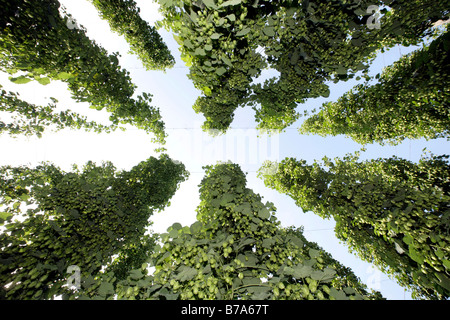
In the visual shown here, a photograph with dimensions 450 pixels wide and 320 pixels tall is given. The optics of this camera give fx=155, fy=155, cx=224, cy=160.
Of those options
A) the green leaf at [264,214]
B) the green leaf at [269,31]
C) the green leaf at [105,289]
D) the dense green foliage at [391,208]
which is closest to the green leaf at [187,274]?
the green leaf at [105,289]

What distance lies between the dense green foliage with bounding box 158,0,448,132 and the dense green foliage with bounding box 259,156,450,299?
3686 mm

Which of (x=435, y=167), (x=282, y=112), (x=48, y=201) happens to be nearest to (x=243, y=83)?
(x=282, y=112)

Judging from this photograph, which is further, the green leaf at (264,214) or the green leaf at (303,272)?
the green leaf at (264,214)

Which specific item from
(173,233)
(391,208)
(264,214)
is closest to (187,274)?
(173,233)

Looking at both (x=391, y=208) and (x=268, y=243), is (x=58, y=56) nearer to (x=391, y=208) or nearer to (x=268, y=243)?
(x=268, y=243)

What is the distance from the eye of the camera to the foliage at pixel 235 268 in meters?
2.28

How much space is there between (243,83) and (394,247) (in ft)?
23.5

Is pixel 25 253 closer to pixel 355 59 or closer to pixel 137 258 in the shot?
pixel 137 258

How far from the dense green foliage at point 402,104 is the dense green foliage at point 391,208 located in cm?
169

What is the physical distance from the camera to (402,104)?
618 cm

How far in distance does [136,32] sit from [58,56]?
216 inches

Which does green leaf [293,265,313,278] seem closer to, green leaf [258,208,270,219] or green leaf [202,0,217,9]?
green leaf [258,208,270,219]

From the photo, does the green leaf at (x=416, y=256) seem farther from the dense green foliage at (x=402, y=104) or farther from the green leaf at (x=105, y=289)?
the green leaf at (x=105, y=289)

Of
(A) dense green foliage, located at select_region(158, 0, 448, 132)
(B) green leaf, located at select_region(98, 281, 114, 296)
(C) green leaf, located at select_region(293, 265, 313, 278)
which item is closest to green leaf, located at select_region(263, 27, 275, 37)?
(A) dense green foliage, located at select_region(158, 0, 448, 132)
